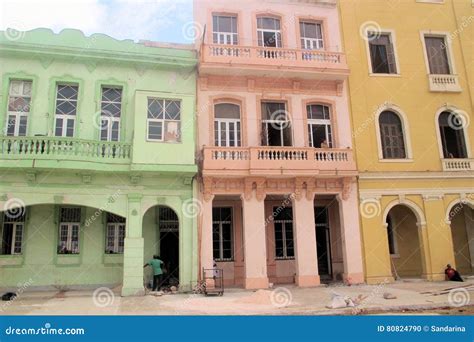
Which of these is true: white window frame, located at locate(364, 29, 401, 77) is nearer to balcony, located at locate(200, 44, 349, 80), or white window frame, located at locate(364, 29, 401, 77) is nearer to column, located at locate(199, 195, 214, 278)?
balcony, located at locate(200, 44, 349, 80)

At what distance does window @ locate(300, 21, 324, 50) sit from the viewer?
16.5 meters

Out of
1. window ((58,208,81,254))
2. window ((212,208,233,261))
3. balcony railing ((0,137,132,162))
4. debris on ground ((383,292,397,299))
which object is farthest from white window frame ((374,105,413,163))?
window ((58,208,81,254))

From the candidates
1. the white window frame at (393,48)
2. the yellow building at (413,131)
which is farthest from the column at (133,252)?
the white window frame at (393,48)

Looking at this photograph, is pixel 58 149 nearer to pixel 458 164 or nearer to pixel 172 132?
pixel 172 132

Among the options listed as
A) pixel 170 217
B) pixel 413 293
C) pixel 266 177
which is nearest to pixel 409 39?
pixel 266 177

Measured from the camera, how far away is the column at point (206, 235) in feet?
44.8

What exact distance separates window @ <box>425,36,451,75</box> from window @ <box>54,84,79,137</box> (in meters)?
14.5

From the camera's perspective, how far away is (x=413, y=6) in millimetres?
17375

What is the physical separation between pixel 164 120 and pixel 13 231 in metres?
6.35

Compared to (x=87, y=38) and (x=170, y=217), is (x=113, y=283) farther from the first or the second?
(x=87, y=38)

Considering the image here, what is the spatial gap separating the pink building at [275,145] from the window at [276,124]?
0.04 metres

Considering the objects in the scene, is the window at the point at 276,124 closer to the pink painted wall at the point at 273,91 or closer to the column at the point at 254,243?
the pink painted wall at the point at 273,91

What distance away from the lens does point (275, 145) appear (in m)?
15.6

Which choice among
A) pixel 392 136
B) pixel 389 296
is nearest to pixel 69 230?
pixel 389 296
